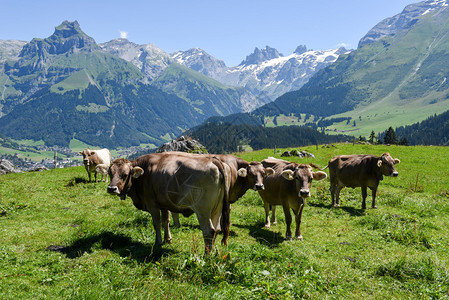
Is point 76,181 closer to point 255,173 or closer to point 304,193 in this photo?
point 255,173

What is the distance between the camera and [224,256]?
777 centimetres

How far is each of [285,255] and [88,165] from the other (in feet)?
71.1

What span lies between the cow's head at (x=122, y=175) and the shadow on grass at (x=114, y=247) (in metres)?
1.74

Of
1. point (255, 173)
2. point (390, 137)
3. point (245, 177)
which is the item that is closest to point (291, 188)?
point (255, 173)

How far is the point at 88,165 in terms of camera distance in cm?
2488

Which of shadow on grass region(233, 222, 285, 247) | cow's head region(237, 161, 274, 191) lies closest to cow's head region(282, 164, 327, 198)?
cow's head region(237, 161, 274, 191)

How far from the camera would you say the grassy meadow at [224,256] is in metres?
6.88

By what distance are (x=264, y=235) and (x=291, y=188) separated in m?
2.54

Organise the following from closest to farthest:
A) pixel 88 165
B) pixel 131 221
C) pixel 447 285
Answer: pixel 447 285 < pixel 131 221 < pixel 88 165

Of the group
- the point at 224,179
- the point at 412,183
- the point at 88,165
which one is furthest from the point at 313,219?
the point at 88,165

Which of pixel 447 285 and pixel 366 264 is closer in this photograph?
pixel 447 285

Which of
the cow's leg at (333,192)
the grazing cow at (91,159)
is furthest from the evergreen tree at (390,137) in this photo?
the grazing cow at (91,159)

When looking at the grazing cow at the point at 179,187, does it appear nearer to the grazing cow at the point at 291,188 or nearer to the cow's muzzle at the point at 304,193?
the cow's muzzle at the point at 304,193

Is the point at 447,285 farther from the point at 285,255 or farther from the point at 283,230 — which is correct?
the point at 283,230
